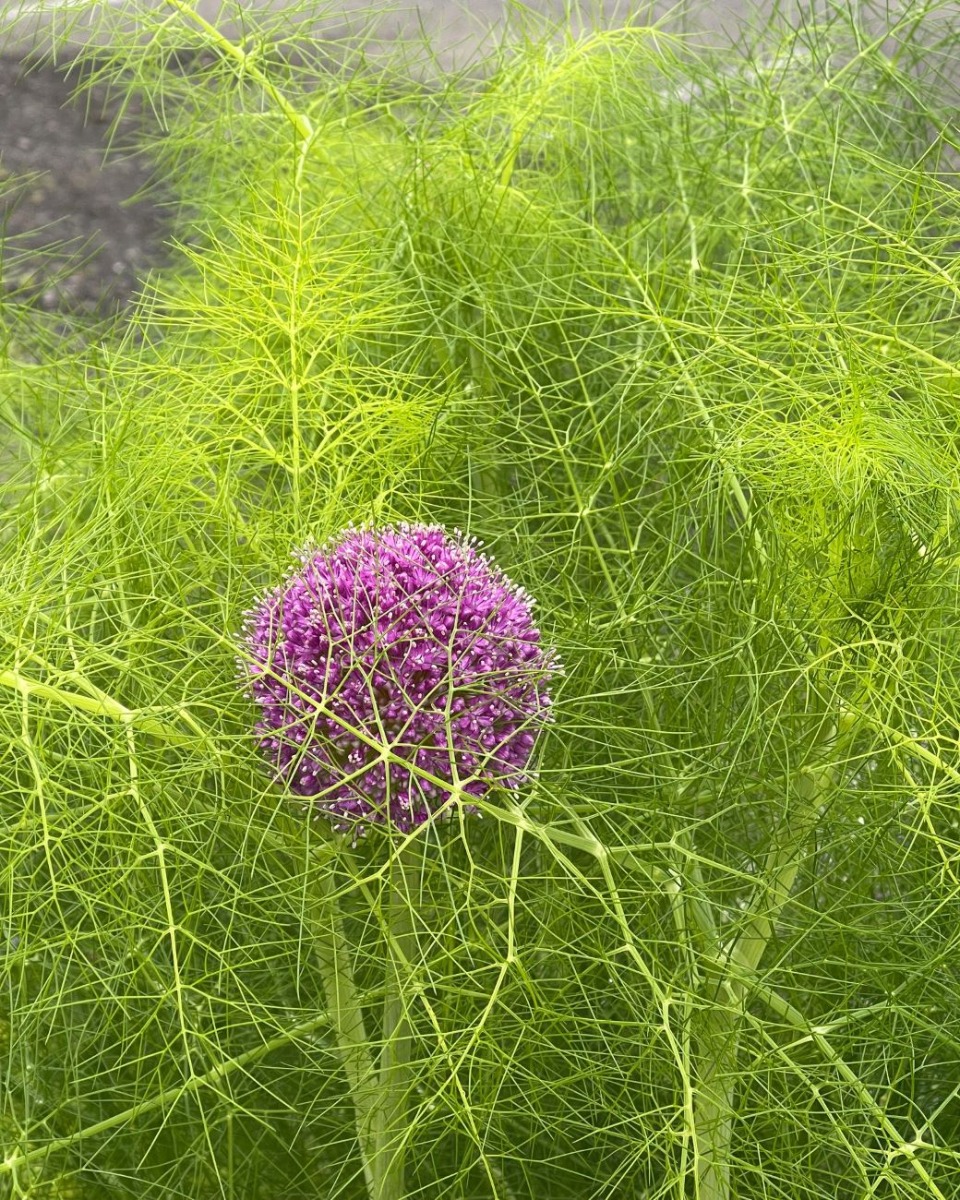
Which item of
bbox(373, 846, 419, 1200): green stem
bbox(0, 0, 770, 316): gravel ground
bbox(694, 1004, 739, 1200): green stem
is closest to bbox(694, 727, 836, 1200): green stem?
bbox(694, 1004, 739, 1200): green stem

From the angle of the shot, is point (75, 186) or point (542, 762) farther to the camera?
point (75, 186)

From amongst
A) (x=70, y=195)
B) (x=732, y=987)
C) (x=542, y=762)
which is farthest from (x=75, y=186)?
(x=732, y=987)

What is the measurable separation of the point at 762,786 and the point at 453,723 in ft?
0.81

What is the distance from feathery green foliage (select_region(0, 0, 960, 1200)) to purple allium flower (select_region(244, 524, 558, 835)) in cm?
4

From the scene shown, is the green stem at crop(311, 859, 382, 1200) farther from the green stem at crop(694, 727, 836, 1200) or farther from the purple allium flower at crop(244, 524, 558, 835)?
the green stem at crop(694, 727, 836, 1200)

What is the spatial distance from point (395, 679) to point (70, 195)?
5.84ft

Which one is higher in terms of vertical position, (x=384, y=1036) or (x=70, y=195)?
(x=384, y=1036)

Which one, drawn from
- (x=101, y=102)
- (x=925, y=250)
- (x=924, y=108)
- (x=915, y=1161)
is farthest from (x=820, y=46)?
(x=101, y=102)

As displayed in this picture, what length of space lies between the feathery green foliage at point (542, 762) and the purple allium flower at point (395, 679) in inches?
1.7

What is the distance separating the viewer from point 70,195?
2.28 m

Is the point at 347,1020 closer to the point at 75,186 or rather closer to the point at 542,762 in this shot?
the point at 542,762

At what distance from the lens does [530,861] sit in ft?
3.09

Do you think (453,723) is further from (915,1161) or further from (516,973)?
(915,1161)

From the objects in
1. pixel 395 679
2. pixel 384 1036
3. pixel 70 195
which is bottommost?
pixel 70 195
